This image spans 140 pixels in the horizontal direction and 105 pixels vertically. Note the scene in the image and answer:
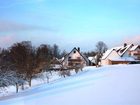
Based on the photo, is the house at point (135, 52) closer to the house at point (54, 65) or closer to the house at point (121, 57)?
the house at point (121, 57)

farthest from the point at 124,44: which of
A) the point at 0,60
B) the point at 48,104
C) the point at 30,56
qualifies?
the point at 48,104

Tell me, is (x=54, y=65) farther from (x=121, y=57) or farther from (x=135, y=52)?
(x=135, y=52)

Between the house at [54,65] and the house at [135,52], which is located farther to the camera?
the house at [135,52]

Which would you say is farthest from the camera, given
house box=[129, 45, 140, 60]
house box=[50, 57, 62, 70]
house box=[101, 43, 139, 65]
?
house box=[129, 45, 140, 60]

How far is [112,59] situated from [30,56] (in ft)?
146

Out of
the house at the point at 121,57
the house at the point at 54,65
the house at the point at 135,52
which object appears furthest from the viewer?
the house at the point at 135,52

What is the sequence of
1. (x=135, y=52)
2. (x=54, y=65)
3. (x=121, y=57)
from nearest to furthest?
(x=54, y=65) → (x=121, y=57) → (x=135, y=52)

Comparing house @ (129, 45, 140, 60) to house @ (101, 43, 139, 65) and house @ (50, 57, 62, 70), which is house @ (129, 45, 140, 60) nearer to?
house @ (101, 43, 139, 65)

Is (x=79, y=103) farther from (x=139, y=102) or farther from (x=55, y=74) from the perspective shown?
(x=55, y=74)

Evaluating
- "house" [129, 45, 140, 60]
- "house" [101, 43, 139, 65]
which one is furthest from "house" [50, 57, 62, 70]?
"house" [129, 45, 140, 60]

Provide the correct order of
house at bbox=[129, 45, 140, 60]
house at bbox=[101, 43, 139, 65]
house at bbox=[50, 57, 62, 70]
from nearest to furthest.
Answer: house at bbox=[50, 57, 62, 70] → house at bbox=[101, 43, 139, 65] → house at bbox=[129, 45, 140, 60]

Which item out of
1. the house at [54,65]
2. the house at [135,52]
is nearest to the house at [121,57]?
the house at [135,52]

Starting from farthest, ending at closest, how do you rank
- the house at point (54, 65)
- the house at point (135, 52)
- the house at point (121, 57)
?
the house at point (135, 52)
the house at point (121, 57)
the house at point (54, 65)

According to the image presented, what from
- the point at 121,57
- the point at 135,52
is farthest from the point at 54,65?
the point at 135,52
